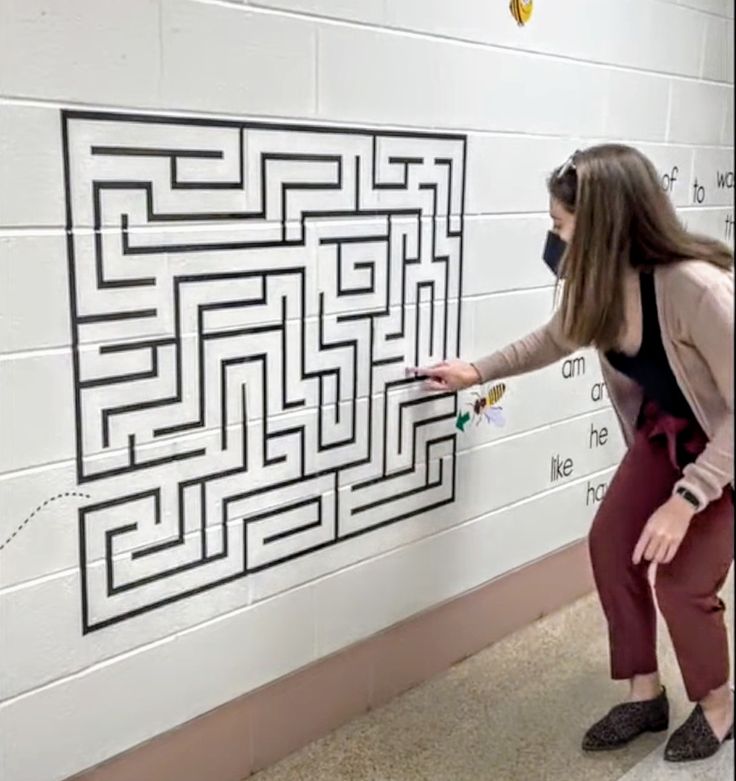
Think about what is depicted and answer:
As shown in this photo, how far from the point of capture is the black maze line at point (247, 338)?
169cm

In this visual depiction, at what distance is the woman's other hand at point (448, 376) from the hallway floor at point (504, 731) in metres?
0.69

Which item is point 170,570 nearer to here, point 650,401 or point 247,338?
point 247,338

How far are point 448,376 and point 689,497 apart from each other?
60 centimetres

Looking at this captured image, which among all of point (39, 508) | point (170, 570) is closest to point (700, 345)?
point (170, 570)

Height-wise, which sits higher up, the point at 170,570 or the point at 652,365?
the point at 652,365

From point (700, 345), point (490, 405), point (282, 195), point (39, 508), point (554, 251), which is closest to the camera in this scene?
point (39, 508)

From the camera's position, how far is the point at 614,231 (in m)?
1.89

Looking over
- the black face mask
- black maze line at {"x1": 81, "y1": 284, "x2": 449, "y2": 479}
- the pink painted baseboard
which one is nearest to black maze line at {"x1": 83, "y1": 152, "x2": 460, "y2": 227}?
black maze line at {"x1": 81, "y1": 284, "x2": 449, "y2": 479}

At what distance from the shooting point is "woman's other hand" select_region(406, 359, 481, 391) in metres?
2.28

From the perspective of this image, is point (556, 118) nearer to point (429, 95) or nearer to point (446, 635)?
point (429, 95)

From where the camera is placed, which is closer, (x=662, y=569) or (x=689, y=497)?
(x=689, y=497)

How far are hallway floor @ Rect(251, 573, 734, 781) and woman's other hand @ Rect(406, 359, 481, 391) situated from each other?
27.2 inches

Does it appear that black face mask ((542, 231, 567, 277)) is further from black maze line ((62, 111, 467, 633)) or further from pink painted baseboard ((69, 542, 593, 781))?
pink painted baseboard ((69, 542, 593, 781))

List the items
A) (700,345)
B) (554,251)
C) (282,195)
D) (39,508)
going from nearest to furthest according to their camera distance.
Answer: (39,508)
(700,345)
(282,195)
(554,251)
